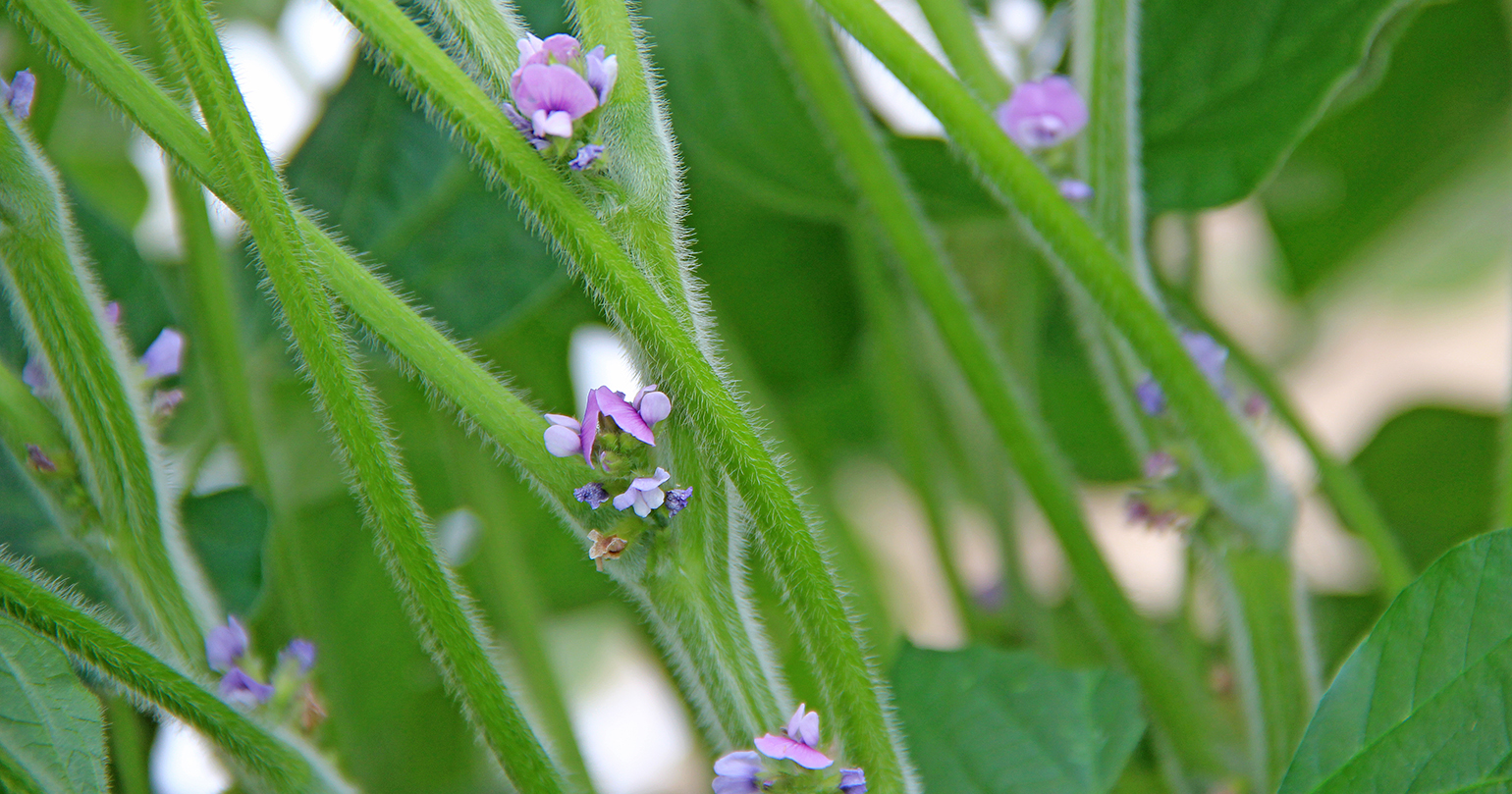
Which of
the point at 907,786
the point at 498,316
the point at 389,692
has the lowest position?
the point at 907,786

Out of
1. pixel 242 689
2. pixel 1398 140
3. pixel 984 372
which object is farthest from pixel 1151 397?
pixel 1398 140

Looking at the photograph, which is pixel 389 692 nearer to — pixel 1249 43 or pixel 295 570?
pixel 295 570

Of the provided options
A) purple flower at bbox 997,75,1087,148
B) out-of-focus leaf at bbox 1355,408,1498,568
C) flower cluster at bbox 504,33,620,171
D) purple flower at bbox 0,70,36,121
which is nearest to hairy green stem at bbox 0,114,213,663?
purple flower at bbox 0,70,36,121

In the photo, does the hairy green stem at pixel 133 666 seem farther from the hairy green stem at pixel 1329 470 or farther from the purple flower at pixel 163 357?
the hairy green stem at pixel 1329 470

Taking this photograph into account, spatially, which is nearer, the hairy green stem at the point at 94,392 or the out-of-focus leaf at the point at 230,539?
the hairy green stem at the point at 94,392

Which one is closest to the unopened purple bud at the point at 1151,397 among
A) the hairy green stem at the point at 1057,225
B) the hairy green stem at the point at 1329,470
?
the hairy green stem at the point at 1057,225

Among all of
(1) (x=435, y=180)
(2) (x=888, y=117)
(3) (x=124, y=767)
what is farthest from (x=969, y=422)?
(3) (x=124, y=767)
